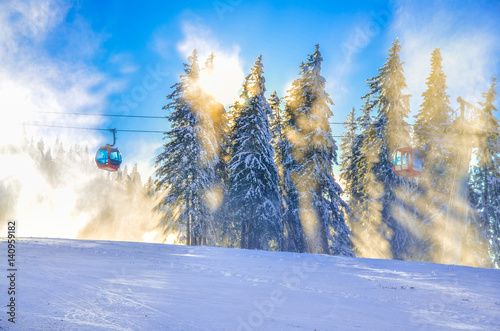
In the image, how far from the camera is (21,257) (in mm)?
11047

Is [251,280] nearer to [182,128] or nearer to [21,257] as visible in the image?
[21,257]

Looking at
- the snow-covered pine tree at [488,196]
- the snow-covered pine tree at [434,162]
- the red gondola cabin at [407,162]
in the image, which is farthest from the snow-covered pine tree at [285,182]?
the snow-covered pine tree at [488,196]

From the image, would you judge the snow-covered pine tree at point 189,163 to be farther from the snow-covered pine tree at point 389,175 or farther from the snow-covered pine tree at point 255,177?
the snow-covered pine tree at point 389,175

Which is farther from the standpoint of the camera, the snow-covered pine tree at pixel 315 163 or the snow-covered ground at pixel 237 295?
the snow-covered pine tree at pixel 315 163

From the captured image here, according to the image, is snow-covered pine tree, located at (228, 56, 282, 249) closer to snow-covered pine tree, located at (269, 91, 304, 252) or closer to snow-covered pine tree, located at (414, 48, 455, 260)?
snow-covered pine tree, located at (269, 91, 304, 252)

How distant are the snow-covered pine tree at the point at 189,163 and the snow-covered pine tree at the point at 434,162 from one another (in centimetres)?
1531

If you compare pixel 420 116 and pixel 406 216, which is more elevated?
pixel 420 116

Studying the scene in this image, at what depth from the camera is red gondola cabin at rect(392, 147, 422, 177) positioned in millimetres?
16281

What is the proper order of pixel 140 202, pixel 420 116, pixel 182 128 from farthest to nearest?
1. pixel 140 202
2. pixel 420 116
3. pixel 182 128

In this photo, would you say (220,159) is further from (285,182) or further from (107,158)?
(107,158)

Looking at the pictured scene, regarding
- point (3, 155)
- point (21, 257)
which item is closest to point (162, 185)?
point (21, 257)

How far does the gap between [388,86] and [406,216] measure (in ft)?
33.8

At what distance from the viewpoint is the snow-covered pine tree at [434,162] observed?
24.0 meters

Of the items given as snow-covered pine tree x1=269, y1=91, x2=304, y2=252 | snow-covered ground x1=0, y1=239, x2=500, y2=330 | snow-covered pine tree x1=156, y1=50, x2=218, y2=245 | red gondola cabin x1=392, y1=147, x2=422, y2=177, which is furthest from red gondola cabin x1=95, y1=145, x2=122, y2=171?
red gondola cabin x1=392, y1=147, x2=422, y2=177
